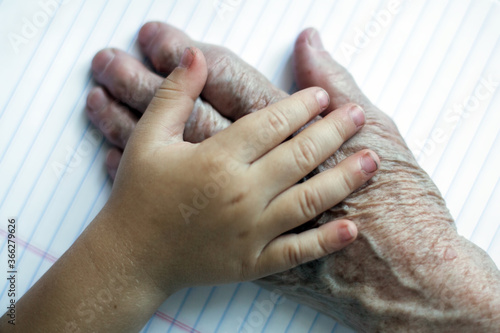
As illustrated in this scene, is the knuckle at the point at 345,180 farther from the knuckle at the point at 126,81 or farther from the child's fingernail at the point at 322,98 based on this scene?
the knuckle at the point at 126,81

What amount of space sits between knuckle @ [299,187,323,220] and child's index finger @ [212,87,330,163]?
0.12 m

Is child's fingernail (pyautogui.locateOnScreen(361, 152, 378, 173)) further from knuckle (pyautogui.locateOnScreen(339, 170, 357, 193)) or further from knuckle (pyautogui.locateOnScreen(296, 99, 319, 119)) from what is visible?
knuckle (pyautogui.locateOnScreen(296, 99, 319, 119))

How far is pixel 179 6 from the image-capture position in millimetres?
1193

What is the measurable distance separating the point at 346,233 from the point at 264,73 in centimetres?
50

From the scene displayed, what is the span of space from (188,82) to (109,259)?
423 millimetres

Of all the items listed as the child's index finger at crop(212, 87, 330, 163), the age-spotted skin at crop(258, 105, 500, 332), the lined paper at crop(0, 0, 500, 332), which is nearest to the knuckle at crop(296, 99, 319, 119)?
the child's index finger at crop(212, 87, 330, 163)

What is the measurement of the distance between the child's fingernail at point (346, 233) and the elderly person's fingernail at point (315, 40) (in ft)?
1.66

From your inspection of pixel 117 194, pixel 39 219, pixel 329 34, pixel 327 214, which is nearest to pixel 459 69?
pixel 329 34

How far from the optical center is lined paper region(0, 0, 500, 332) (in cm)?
113

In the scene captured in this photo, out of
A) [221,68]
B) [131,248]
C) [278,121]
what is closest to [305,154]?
[278,121]

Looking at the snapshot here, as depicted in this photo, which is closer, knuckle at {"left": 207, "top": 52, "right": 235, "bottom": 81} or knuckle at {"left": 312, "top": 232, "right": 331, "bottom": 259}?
knuckle at {"left": 312, "top": 232, "right": 331, "bottom": 259}

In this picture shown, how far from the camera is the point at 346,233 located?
36.7 inches

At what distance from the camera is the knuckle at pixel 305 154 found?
94cm

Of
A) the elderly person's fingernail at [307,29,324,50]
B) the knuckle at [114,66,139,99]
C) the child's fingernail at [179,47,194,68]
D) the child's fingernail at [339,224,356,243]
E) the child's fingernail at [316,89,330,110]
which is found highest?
the elderly person's fingernail at [307,29,324,50]
